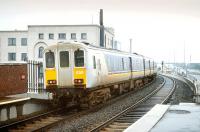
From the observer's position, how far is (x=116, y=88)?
25.0 m

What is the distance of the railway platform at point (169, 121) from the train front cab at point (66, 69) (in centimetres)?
436

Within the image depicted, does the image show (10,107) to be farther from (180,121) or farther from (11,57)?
(11,57)

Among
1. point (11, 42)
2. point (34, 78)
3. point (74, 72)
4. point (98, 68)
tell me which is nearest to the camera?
point (74, 72)

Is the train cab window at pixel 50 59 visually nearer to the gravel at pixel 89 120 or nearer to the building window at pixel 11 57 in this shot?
the gravel at pixel 89 120

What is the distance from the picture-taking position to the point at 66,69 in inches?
725

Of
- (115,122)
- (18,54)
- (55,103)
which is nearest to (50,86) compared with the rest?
(55,103)

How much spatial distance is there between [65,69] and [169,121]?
24.7ft

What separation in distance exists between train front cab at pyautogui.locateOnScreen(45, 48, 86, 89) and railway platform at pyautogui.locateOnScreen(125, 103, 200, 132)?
4.36m

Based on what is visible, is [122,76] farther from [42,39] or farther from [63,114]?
[42,39]

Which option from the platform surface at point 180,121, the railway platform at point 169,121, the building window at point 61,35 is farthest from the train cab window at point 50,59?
the building window at point 61,35

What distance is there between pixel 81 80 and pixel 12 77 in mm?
4143

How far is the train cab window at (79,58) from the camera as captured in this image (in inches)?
722

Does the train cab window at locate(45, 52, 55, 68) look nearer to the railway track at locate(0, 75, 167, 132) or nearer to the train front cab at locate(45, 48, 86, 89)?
the train front cab at locate(45, 48, 86, 89)

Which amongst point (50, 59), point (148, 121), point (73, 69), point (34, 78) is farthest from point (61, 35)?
point (148, 121)
